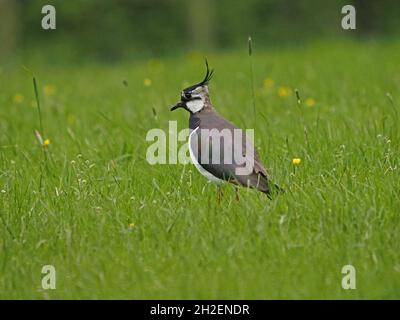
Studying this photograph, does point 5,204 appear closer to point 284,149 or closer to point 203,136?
point 203,136

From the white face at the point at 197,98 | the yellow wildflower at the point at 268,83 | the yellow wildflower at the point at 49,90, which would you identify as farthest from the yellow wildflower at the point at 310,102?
the yellow wildflower at the point at 49,90

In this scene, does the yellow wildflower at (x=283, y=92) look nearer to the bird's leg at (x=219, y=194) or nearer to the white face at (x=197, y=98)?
the white face at (x=197, y=98)

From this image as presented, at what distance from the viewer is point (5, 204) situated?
17.5 ft

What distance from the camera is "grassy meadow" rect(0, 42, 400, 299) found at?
4.30 metres

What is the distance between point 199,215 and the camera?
15.8ft

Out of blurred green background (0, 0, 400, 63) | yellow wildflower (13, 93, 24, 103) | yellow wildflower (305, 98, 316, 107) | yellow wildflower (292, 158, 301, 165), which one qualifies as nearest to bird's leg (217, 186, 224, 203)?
yellow wildflower (292, 158, 301, 165)

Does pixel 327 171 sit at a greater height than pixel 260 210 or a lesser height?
greater

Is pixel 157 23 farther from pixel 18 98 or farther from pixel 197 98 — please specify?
pixel 197 98

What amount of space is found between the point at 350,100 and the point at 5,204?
3.97 meters

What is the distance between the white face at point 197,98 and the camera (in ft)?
19.4

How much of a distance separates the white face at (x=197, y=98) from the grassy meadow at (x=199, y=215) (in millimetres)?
422
